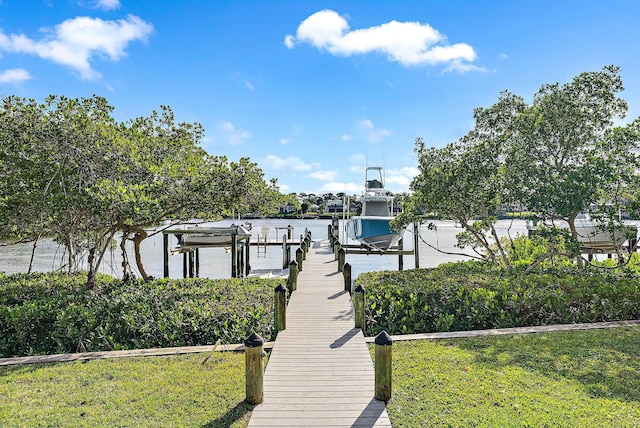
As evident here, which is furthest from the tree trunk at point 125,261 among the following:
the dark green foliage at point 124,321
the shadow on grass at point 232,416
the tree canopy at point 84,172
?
the shadow on grass at point 232,416

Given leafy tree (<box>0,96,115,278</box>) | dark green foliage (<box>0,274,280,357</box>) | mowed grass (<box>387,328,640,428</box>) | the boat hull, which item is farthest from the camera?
the boat hull

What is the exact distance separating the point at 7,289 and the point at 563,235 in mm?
14474

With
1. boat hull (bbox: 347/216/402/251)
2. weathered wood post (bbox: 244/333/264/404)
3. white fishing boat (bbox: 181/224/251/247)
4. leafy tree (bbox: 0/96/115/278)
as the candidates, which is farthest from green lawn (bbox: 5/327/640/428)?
boat hull (bbox: 347/216/402/251)

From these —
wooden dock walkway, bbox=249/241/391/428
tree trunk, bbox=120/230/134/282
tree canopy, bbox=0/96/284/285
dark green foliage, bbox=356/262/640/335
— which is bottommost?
wooden dock walkway, bbox=249/241/391/428

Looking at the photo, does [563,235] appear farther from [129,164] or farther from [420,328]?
[129,164]

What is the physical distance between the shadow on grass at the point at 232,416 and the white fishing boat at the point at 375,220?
18828 millimetres

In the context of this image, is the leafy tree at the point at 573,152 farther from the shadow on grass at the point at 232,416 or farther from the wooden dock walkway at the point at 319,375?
the shadow on grass at the point at 232,416

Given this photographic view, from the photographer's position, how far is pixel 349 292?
1163cm

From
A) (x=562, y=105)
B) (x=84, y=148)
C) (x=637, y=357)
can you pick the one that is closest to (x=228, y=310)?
(x=84, y=148)

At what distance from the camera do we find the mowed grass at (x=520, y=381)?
5.15 meters

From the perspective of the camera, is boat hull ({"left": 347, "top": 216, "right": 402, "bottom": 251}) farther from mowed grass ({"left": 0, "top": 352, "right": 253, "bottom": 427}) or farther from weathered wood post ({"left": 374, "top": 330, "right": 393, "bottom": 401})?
weathered wood post ({"left": 374, "top": 330, "right": 393, "bottom": 401})

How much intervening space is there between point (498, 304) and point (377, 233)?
15191 mm

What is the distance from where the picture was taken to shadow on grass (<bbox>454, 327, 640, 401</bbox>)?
19.9 feet

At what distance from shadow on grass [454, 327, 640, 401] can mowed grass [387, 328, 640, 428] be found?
0.05 feet
